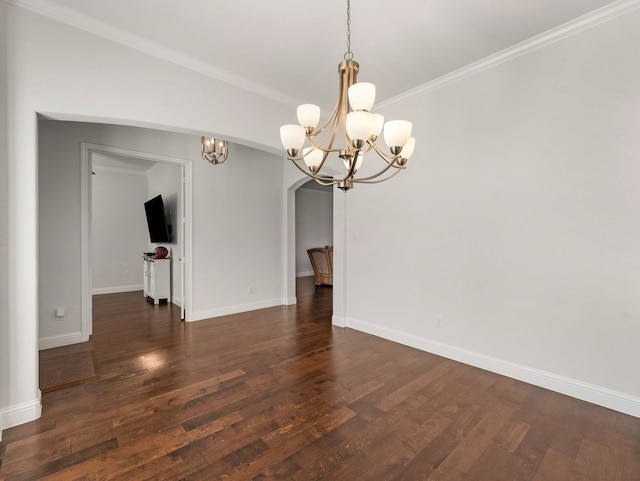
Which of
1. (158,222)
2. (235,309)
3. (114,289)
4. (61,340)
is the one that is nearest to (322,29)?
(235,309)

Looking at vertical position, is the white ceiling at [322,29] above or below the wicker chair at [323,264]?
above

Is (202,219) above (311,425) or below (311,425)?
above

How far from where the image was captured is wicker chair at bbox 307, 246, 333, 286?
746 cm

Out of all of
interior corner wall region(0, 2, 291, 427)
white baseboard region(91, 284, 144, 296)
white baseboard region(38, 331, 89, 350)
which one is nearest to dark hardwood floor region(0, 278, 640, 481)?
interior corner wall region(0, 2, 291, 427)

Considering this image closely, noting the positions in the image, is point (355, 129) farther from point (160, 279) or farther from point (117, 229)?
point (117, 229)

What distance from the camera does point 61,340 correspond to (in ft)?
12.0

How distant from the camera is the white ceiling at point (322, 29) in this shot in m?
2.24

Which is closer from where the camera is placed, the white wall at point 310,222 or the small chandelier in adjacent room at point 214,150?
the small chandelier in adjacent room at point 214,150

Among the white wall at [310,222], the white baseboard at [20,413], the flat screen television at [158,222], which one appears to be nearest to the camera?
the white baseboard at [20,413]

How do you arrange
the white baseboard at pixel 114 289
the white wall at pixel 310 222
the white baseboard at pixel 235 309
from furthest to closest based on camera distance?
1. the white wall at pixel 310 222
2. the white baseboard at pixel 114 289
3. the white baseboard at pixel 235 309

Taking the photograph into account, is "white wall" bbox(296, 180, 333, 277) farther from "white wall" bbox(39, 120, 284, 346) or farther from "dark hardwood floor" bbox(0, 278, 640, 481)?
"dark hardwood floor" bbox(0, 278, 640, 481)

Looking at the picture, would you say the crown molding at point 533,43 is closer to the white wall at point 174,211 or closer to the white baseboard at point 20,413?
the white wall at point 174,211

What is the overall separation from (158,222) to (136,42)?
3.77 meters

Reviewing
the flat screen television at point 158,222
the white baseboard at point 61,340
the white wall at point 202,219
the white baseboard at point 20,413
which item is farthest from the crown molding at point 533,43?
the white baseboard at point 61,340
